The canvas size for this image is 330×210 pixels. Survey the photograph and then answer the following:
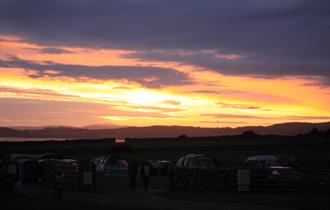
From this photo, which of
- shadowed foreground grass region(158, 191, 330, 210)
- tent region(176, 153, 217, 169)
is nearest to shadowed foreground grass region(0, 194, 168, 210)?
shadowed foreground grass region(158, 191, 330, 210)

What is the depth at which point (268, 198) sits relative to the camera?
30.4 metres

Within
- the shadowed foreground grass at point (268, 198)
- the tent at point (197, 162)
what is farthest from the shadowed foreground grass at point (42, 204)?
the tent at point (197, 162)

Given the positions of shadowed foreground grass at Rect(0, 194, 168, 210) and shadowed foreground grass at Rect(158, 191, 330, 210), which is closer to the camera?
shadowed foreground grass at Rect(0, 194, 168, 210)

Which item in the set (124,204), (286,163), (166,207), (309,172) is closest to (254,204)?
(166,207)

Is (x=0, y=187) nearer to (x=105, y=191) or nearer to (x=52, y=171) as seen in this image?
(x=105, y=191)

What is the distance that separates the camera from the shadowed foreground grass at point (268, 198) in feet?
88.6

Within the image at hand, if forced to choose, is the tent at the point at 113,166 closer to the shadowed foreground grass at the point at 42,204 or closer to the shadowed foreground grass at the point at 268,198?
the shadowed foreground grass at the point at 268,198

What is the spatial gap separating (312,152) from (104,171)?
126 feet

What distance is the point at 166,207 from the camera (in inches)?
1048

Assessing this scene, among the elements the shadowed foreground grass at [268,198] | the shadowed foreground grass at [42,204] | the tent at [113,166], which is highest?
the tent at [113,166]

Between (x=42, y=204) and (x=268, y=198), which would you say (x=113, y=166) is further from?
(x=42, y=204)

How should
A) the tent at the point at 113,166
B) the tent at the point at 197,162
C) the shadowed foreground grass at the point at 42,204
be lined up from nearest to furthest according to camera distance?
the shadowed foreground grass at the point at 42,204 < the tent at the point at 197,162 < the tent at the point at 113,166

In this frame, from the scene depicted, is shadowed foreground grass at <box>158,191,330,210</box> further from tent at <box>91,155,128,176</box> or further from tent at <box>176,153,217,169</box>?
tent at <box>91,155,128,176</box>

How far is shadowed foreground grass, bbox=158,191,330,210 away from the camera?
27.0m
